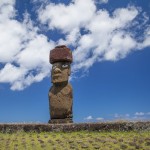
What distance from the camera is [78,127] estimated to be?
1574cm

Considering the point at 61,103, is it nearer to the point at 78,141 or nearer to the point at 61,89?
the point at 61,89

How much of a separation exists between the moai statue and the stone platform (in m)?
1.81

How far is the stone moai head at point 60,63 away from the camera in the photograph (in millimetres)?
18644

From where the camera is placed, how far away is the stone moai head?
1864 cm

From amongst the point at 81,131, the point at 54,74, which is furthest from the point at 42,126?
the point at 54,74

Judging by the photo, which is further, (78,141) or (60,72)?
(60,72)

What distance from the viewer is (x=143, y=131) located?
46.9ft

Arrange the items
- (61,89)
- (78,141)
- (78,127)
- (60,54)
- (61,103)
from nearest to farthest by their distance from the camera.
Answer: (78,141)
(78,127)
(61,103)
(61,89)
(60,54)

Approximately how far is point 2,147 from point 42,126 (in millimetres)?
3597

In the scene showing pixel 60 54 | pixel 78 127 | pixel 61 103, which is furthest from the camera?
pixel 60 54

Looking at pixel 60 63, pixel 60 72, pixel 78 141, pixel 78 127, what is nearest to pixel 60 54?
pixel 60 63

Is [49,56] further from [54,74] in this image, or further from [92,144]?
[92,144]

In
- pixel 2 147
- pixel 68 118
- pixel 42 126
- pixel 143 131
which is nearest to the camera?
pixel 2 147

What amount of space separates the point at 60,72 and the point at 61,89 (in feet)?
3.08
